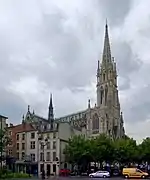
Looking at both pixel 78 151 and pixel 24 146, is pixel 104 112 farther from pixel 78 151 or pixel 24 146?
pixel 78 151

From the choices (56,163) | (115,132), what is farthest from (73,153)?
(115,132)

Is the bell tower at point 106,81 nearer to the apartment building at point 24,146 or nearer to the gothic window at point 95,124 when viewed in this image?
the gothic window at point 95,124

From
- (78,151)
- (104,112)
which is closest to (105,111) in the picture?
(104,112)

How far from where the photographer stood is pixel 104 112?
6900 inches

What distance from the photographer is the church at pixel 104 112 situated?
6786 inches

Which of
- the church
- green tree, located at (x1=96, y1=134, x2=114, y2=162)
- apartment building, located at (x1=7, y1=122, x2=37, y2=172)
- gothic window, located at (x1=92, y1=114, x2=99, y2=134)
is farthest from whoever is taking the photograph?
gothic window, located at (x1=92, y1=114, x2=99, y2=134)

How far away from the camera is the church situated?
172 meters

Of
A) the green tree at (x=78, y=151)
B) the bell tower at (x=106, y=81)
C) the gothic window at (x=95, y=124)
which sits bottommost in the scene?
the green tree at (x=78, y=151)

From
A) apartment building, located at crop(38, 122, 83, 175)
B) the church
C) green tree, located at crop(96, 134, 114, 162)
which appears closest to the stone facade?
the church

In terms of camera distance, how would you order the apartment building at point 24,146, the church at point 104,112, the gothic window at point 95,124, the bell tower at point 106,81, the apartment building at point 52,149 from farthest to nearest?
the bell tower at point 106,81
the gothic window at point 95,124
the church at point 104,112
the apartment building at point 24,146
the apartment building at point 52,149

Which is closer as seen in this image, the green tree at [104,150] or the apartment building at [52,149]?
the green tree at [104,150]

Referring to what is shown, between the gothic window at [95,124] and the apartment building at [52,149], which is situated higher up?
the gothic window at [95,124]

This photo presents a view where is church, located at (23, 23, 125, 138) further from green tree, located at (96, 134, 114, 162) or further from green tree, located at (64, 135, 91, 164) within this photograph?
green tree, located at (96, 134, 114, 162)

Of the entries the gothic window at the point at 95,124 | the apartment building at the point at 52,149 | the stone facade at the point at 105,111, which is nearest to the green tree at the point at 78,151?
the apartment building at the point at 52,149
